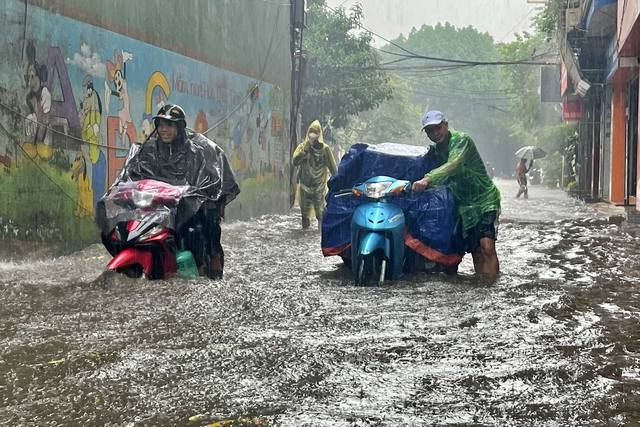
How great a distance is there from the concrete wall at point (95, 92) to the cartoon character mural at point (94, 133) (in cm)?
1

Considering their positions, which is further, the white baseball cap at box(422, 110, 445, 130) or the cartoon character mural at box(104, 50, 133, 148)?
the cartoon character mural at box(104, 50, 133, 148)

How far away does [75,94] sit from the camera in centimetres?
970

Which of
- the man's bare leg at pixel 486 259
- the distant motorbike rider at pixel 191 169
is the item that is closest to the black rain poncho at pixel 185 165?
the distant motorbike rider at pixel 191 169

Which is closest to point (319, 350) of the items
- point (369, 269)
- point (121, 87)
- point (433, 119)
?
point (369, 269)

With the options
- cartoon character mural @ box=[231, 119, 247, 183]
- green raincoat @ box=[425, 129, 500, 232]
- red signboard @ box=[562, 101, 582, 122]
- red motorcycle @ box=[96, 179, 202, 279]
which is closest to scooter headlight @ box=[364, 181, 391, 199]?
green raincoat @ box=[425, 129, 500, 232]

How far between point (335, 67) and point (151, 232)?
25.5 metres

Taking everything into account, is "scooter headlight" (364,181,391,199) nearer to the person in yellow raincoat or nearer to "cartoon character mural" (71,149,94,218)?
"cartoon character mural" (71,149,94,218)

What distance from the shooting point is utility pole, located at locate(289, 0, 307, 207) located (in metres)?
21.6

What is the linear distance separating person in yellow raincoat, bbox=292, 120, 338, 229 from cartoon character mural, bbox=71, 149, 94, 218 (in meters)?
3.95

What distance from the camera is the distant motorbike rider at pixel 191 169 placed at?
21.9 ft

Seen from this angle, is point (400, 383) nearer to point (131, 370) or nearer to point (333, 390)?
point (333, 390)

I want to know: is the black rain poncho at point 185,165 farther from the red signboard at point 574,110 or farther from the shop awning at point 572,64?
the red signboard at point 574,110

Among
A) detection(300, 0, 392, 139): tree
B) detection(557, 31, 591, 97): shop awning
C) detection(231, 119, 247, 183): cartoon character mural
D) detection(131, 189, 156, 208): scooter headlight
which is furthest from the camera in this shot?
detection(300, 0, 392, 139): tree

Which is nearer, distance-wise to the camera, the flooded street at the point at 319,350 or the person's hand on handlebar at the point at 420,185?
the flooded street at the point at 319,350
